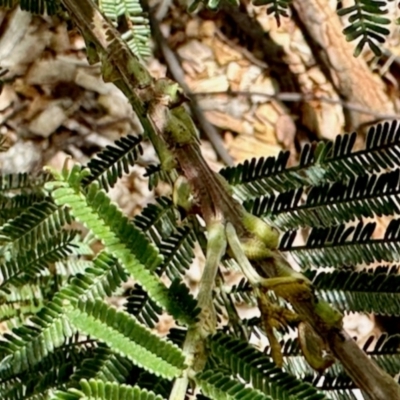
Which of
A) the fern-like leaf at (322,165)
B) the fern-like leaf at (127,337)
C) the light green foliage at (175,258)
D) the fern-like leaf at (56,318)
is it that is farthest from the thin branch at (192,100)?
the fern-like leaf at (127,337)

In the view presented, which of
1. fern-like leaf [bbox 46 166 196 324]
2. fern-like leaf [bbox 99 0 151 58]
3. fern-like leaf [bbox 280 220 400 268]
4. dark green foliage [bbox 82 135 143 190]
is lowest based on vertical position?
fern-like leaf [bbox 46 166 196 324]

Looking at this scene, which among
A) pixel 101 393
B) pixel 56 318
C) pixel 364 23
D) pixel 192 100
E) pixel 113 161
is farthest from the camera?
pixel 192 100

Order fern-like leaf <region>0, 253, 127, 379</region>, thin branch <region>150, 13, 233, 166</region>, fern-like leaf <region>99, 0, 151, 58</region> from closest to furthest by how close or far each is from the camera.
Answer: fern-like leaf <region>0, 253, 127, 379</region>
fern-like leaf <region>99, 0, 151, 58</region>
thin branch <region>150, 13, 233, 166</region>

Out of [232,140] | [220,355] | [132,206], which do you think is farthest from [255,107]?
[220,355]

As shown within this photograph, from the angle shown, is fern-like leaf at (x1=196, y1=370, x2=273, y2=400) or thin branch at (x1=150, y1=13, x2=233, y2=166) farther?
thin branch at (x1=150, y1=13, x2=233, y2=166)

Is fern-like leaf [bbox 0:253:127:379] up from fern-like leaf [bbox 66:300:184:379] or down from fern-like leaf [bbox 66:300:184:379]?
up

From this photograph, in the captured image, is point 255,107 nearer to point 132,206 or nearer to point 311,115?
point 311,115

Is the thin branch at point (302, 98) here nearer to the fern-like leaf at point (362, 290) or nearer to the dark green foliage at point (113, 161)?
the dark green foliage at point (113, 161)

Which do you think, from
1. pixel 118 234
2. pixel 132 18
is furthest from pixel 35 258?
pixel 118 234

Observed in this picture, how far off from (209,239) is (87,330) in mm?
105

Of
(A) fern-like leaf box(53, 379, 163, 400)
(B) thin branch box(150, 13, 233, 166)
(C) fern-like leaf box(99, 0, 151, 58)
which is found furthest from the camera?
(B) thin branch box(150, 13, 233, 166)

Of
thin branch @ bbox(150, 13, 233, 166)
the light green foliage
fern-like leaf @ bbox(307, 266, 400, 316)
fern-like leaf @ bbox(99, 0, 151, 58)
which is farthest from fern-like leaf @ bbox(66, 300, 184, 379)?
thin branch @ bbox(150, 13, 233, 166)

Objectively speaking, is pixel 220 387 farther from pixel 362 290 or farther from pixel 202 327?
pixel 362 290

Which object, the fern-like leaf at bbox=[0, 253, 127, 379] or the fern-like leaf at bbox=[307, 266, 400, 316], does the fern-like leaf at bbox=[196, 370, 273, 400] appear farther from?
the fern-like leaf at bbox=[307, 266, 400, 316]
